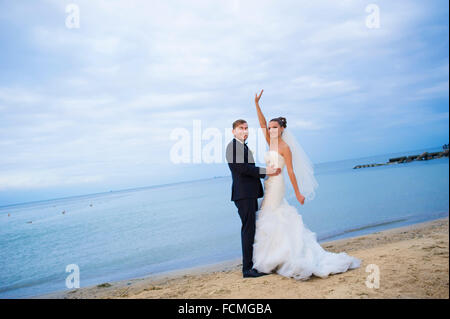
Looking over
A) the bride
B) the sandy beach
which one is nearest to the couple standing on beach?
the bride

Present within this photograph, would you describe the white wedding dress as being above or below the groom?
below

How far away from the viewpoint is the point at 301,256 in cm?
446

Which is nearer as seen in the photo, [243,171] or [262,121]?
[243,171]

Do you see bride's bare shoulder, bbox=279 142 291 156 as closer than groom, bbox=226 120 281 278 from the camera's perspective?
No

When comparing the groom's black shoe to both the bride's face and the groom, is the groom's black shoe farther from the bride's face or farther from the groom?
the bride's face

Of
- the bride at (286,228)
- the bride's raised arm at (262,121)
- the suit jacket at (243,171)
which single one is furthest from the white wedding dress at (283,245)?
the bride's raised arm at (262,121)

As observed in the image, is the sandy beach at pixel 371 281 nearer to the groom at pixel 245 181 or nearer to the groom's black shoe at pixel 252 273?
the groom's black shoe at pixel 252 273

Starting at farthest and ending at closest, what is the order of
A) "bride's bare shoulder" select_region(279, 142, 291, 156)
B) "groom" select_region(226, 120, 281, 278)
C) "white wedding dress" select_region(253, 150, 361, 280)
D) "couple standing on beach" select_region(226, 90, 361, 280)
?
"bride's bare shoulder" select_region(279, 142, 291, 156), "groom" select_region(226, 120, 281, 278), "couple standing on beach" select_region(226, 90, 361, 280), "white wedding dress" select_region(253, 150, 361, 280)

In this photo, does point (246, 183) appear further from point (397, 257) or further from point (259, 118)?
point (397, 257)

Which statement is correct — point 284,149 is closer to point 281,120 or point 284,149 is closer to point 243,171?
point 281,120

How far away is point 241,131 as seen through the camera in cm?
468

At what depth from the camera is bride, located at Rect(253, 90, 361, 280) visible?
438 centimetres

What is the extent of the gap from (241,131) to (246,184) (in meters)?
0.82

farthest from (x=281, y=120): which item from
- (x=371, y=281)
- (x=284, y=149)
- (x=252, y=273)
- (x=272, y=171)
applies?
(x=371, y=281)
